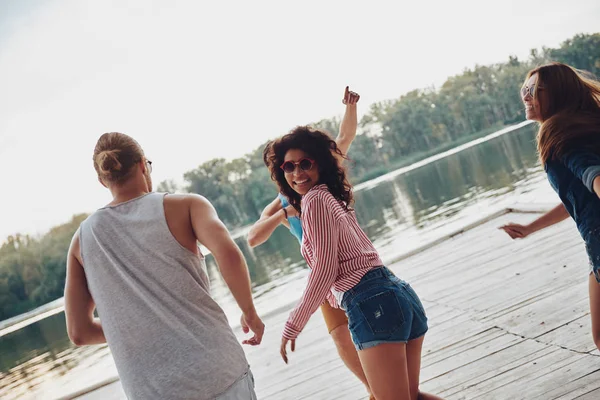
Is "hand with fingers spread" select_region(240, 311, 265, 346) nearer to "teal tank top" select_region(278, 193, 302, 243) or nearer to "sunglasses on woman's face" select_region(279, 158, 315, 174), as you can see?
"sunglasses on woman's face" select_region(279, 158, 315, 174)

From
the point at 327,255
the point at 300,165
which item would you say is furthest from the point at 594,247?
the point at 300,165

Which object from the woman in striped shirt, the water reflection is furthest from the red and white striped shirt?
the water reflection

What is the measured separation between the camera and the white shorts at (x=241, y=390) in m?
1.82

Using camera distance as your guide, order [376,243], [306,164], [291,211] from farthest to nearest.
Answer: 1. [376,243]
2. [291,211]
3. [306,164]

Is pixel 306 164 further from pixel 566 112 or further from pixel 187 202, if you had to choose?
pixel 566 112

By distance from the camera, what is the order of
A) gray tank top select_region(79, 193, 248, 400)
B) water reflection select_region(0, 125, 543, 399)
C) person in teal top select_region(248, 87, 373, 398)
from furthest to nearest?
water reflection select_region(0, 125, 543, 399)
person in teal top select_region(248, 87, 373, 398)
gray tank top select_region(79, 193, 248, 400)

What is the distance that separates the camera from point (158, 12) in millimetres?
58375

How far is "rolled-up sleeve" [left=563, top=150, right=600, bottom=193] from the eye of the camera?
6.18 ft

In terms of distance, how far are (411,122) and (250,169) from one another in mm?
26876

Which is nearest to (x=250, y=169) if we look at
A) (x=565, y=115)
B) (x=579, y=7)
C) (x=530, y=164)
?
(x=579, y=7)

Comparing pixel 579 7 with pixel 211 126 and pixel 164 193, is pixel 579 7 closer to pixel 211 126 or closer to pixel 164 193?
pixel 211 126

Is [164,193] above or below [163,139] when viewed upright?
below

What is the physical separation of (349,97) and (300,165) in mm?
896

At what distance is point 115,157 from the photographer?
1.94 meters
